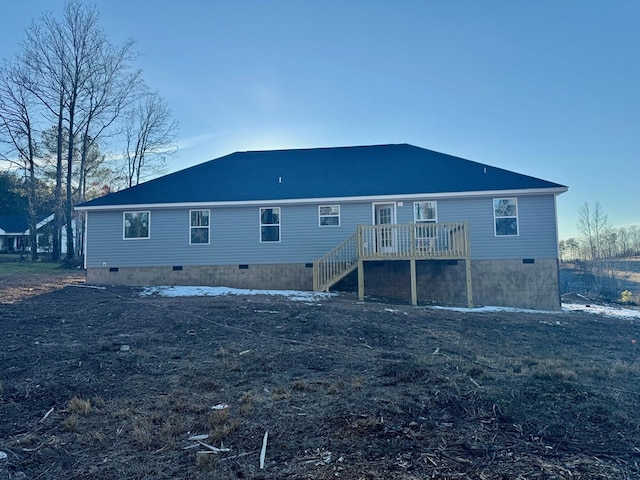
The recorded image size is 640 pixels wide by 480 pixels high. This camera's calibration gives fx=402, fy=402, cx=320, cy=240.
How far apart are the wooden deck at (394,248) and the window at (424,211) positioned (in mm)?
970

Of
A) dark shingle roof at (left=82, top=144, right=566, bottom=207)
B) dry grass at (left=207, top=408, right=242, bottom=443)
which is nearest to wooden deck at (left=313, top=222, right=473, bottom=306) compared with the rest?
dark shingle roof at (left=82, top=144, right=566, bottom=207)

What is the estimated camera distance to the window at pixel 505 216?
1420 cm

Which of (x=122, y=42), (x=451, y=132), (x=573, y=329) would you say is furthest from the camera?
(x=122, y=42)

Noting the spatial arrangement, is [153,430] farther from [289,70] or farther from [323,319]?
[289,70]

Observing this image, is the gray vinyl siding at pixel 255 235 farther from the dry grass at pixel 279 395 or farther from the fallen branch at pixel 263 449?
the fallen branch at pixel 263 449

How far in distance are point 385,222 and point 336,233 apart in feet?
6.45

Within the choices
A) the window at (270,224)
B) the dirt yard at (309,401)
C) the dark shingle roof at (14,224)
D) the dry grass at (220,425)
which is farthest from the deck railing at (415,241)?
the dark shingle roof at (14,224)

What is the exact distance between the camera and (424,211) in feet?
48.0

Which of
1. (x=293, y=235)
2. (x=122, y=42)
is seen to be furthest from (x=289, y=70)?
(x=122, y=42)

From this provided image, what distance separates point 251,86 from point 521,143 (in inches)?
442

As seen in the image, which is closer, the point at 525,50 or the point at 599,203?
the point at 525,50

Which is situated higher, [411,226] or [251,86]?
[251,86]

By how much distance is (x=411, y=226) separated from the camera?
12.5 meters

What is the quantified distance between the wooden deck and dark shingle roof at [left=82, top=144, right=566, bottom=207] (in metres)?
1.83
